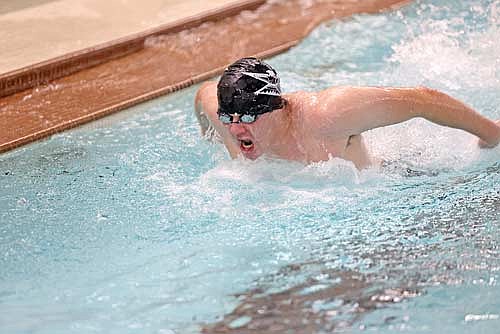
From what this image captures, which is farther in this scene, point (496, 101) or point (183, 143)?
point (496, 101)

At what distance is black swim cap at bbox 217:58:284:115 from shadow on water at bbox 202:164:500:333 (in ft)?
1.68

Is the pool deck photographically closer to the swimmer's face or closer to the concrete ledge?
the concrete ledge

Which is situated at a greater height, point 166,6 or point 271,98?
point 271,98

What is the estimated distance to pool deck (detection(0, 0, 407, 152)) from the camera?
4.47m

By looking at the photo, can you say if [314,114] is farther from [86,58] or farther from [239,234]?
[86,58]

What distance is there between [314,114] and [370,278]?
2.07 ft

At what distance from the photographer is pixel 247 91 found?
10.4 ft

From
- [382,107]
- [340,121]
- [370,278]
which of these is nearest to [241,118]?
[340,121]

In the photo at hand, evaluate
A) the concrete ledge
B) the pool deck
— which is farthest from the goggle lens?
the concrete ledge

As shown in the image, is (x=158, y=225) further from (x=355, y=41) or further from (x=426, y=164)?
(x=355, y=41)

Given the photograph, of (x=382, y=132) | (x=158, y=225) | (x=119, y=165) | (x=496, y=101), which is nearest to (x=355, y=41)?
(x=496, y=101)

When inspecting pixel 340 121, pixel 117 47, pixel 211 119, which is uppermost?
pixel 340 121

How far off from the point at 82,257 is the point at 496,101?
2.10 metres

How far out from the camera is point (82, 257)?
10.4 feet
